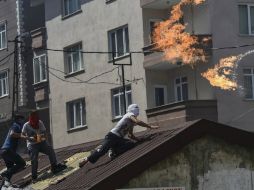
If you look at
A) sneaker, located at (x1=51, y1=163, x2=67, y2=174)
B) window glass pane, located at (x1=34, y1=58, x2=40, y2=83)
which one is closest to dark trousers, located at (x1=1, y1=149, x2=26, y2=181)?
sneaker, located at (x1=51, y1=163, x2=67, y2=174)

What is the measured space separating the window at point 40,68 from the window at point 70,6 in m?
2.83

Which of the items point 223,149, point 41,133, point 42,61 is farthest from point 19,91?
point 223,149

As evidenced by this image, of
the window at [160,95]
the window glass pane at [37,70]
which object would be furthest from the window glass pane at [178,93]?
the window glass pane at [37,70]

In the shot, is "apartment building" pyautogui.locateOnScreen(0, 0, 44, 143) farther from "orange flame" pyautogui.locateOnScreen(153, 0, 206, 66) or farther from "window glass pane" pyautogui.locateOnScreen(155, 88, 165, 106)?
"orange flame" pyautogui.locateOnScreen(153, 0, 206, 66)

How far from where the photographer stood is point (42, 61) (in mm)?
41844

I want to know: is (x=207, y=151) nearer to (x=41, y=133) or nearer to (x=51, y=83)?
(x=41, y=133)

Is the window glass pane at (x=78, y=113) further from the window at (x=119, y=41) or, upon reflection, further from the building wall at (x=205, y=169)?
the building wall at (x=205, y=169)

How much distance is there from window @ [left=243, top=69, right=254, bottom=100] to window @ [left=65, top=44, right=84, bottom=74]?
908 cm

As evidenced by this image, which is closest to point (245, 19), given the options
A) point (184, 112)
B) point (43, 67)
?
point (184, 112)

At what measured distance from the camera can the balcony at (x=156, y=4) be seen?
34125mm

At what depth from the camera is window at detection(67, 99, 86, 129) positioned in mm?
38875

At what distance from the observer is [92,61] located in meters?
37.9

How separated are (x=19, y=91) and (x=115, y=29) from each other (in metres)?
9.07

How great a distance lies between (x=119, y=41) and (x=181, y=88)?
13.0 ft
